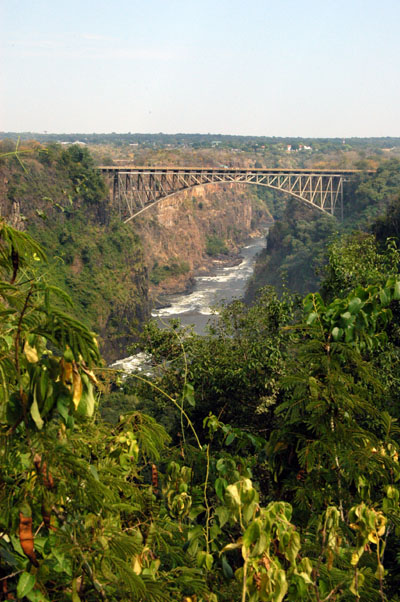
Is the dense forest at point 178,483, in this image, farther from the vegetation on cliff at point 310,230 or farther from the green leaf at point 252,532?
the vegetation on cliff at point 310,230

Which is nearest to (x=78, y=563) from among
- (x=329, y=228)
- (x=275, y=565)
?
(x=275, y=565)

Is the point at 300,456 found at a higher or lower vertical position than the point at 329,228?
higher

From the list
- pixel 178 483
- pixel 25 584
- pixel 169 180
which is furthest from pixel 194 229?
pixel 25 584

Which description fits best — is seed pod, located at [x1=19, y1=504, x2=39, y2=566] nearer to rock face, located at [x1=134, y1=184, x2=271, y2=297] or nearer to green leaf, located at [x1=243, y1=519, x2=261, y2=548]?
green leaf, located at [x1=243, y1=519, x2=261, y2=548]

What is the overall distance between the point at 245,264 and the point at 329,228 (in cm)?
2196

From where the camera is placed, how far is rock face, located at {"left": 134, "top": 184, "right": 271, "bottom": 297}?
6400cm

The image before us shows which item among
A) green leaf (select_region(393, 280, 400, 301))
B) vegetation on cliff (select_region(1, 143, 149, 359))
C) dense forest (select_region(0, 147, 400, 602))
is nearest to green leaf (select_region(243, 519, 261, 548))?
dense forest (select_region(0, 147, 400, 602))

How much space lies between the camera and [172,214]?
72.3 metres

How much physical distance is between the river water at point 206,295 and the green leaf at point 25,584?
37.9 m

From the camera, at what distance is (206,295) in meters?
56.5

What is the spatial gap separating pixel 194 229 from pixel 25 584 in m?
73.6

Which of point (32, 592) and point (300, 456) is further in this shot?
point (300, 456)

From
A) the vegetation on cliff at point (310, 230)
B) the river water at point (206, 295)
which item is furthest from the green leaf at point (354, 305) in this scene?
the vegetation on cliff at point (310, 230)

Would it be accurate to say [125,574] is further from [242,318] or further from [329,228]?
[329,228]
